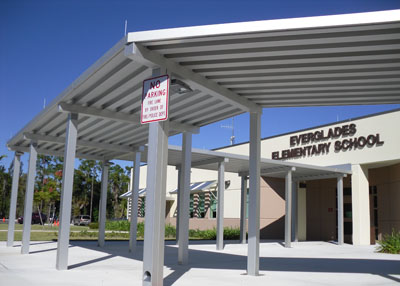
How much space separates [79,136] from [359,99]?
9134mm

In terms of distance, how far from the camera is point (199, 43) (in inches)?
275

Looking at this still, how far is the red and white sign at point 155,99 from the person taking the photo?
6848mm

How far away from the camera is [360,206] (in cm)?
2266

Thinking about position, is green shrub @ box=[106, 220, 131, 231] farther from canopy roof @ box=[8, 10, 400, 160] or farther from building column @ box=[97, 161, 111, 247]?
canopy roof @ box=[8, 10, 400, 160]

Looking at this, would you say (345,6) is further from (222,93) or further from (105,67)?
(105,67)

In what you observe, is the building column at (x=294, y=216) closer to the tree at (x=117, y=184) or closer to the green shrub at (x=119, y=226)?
the green shrub at (x=119, y=226)

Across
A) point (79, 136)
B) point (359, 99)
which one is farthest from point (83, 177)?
point (359, 99)

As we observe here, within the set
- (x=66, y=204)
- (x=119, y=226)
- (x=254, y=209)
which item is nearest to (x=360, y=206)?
(x=254, y=209)

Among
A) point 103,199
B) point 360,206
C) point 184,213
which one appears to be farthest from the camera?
point 360,206

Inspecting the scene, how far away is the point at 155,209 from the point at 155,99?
1861 millimetres

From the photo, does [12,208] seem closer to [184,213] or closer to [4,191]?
[184,213]

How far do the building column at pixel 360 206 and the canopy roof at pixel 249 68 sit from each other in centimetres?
1431

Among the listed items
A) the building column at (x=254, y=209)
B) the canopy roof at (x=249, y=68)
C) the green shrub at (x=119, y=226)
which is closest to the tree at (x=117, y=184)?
the green shrub at (x=119, y=226)

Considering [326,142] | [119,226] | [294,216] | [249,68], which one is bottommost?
[119,226]
